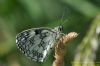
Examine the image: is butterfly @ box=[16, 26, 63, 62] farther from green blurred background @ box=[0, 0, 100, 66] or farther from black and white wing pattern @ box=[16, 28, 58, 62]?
green blurred background @ box=[0, 0, 100, 66]

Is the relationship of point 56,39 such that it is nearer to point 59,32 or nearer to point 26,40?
point 59,32

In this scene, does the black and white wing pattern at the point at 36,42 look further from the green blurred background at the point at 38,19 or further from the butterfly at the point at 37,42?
the green blurred background at the point at 38,19

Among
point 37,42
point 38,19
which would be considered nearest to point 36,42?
point 37,42

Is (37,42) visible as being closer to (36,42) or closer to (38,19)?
(36,42)

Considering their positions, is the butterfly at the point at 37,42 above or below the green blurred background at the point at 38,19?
below

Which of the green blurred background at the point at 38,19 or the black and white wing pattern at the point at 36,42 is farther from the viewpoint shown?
the green blurred background at the point at 38,19

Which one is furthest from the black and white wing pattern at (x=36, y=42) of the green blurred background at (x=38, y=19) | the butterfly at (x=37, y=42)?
the green blurred background at (x=38, y=19)

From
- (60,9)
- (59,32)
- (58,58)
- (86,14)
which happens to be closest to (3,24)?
(60,9)

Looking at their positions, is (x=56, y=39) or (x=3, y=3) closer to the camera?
(x=56, y=39)
